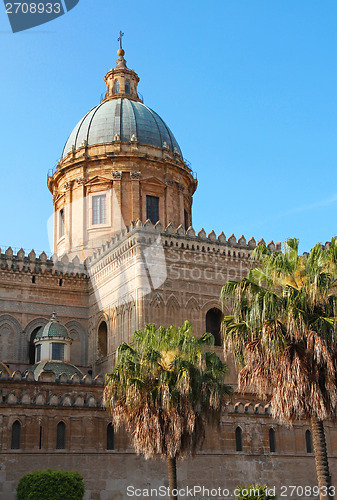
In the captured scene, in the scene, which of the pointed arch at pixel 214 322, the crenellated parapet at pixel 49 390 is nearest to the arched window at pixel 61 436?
the crenellated parapet at pixel 49 390

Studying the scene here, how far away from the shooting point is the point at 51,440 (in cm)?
→ 2247

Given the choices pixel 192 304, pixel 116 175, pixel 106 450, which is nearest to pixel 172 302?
pixel 192 304

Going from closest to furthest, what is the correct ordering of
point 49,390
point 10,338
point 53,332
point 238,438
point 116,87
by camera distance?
point 49,390, point 238,438, point 53,332, point 10,338, point 116,87

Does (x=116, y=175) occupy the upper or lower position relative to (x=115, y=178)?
upper

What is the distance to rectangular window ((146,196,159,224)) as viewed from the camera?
37.1 metres

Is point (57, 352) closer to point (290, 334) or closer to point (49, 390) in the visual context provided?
point (49, 390)

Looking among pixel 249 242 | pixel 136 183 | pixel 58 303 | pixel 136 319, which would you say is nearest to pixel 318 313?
pixel 136 319

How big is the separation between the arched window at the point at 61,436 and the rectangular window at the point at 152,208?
52.7 feet

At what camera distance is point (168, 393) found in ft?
57.3

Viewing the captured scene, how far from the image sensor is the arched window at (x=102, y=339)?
3122 cm

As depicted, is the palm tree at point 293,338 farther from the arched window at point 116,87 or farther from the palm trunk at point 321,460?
the arched window at point 116,87

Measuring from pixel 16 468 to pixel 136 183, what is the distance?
1879 cm

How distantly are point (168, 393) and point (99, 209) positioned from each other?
20494mm

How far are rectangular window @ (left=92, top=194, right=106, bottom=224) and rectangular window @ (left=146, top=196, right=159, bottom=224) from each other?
2383mm
